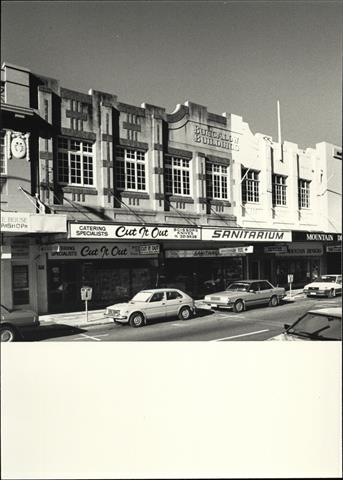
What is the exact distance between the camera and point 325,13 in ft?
16.0

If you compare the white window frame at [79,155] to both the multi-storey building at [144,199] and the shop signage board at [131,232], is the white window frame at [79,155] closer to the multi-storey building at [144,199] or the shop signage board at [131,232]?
the multi-storey building at [144,199]

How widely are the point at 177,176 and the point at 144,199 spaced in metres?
0.62

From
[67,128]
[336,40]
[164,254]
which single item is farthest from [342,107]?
[67,128]

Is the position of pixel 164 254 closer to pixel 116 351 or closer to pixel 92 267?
pixel 92 267

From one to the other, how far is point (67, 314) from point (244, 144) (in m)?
3.46

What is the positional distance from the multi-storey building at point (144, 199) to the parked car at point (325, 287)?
0.13 metres

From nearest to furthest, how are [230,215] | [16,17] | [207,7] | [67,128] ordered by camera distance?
1. [16,17]
2. [207,7]
3. [67,128]
4. [230,215]

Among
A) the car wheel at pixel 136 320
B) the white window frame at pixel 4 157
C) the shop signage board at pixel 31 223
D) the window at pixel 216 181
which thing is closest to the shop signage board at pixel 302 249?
the window at pixel 216 181

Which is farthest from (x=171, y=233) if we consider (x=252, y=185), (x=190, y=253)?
(x=252, y=185)

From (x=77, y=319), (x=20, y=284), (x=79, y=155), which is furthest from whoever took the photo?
(x=79, y=155)

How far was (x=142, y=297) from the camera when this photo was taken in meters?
4.98

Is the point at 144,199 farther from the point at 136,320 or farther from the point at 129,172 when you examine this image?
the point at 136,320

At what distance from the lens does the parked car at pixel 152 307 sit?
4.80m

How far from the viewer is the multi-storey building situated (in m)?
4.73
